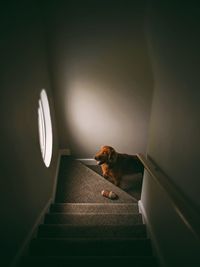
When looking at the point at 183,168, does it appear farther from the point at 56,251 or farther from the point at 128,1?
the point at 128,1

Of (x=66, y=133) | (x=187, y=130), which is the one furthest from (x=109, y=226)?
(x=66, y=133)

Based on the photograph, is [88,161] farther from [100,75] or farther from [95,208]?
[100,75]

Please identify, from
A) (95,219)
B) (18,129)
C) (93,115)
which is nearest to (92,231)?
(95,219)

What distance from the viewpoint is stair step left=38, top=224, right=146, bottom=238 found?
234cm

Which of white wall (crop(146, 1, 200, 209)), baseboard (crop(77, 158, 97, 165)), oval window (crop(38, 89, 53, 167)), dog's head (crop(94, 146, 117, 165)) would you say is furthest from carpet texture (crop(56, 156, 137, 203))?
white wall (crop(146, 1, 200, 209))

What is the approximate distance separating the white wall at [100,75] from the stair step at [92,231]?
84.8 inches

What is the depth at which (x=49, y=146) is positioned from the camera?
141 inches

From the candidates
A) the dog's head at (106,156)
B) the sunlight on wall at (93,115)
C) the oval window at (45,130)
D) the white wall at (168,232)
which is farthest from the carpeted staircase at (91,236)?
the sunlight on wall at (93,115)

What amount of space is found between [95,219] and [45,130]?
1.74m

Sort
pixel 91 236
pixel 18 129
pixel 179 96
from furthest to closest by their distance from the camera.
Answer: pixel 91 236 < pixel 18 129 < pixel 179 96

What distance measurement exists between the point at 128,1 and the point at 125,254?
3.08 meters

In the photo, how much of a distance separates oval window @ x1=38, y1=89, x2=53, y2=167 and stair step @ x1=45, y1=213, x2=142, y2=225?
95 centimetres

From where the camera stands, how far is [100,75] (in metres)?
3.62

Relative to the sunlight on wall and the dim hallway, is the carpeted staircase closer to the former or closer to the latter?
the dim hallway
